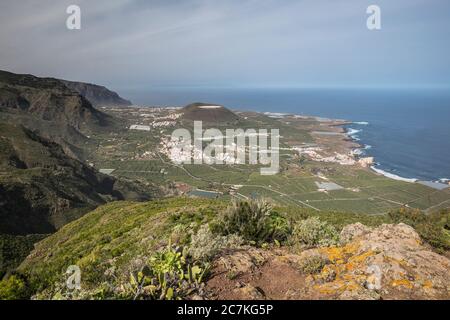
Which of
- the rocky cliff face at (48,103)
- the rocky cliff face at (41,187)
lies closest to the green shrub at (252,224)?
the rocky cliff face at (41,187)

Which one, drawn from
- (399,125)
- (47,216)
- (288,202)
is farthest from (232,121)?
(47,216)

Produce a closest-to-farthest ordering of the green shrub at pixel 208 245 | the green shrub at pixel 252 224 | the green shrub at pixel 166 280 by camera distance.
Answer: the green shrub at pixel 166 280, the green shrub at pixel 208 245, the green shrub at pixel 252 224

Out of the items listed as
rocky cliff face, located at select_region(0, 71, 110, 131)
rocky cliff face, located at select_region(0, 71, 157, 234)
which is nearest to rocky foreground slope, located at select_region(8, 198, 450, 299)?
rocky cliff face, located at select_region(0, 71, 157, 234)

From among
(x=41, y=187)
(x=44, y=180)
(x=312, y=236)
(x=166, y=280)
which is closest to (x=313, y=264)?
(x=312, y=236)

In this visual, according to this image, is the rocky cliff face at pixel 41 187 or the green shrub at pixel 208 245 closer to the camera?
the green shrub at pixel 208 245

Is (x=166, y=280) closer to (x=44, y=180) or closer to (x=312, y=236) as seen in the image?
(x=312, y=236)

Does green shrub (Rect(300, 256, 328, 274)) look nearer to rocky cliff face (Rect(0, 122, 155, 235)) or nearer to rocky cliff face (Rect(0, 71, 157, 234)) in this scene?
rocky cliff face (Rect(0, 122, 155, 235))

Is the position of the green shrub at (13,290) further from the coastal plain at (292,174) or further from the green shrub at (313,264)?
the coastal plain at (292,174)
